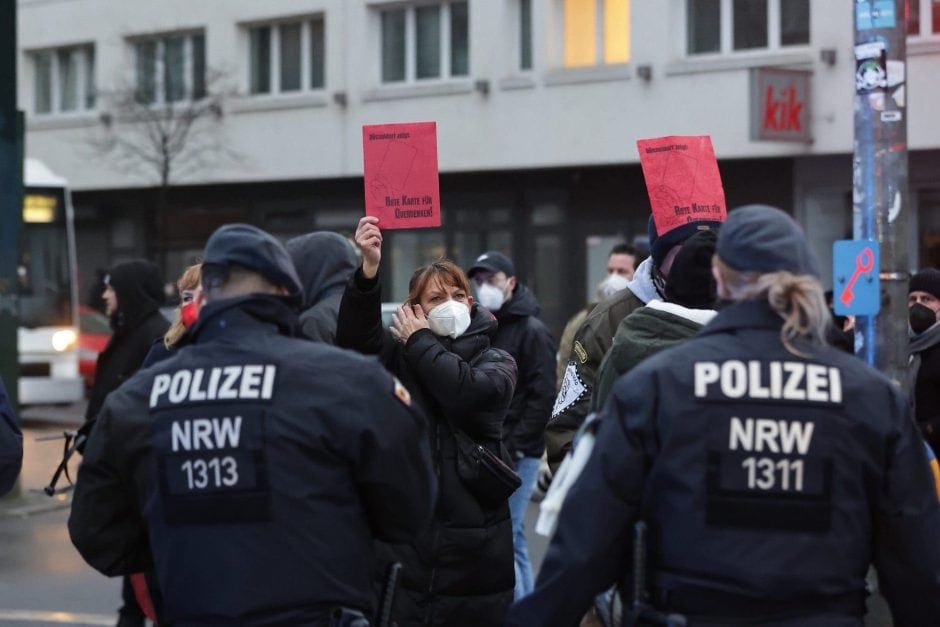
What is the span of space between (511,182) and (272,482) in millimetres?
22818

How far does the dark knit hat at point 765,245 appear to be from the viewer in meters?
3.73

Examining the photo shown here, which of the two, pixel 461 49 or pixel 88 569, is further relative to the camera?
pixel 461 49

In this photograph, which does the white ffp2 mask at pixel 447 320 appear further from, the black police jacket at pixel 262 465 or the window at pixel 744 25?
the window at pixel 744 25

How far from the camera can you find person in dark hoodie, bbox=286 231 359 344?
5.58 m

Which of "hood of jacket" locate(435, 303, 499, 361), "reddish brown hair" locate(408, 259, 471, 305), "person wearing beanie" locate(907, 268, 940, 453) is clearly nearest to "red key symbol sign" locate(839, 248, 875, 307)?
"person wearing beanie" locate(907, 268, 940, 453)

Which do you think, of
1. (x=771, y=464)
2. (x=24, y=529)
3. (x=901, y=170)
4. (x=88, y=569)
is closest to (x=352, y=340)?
(x=771, y=464)

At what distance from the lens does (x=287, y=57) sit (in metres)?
28.4

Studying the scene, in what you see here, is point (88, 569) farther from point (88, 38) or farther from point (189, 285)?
point (88, 38)

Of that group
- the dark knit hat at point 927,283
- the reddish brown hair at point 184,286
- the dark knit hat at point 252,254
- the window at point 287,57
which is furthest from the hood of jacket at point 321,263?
the window at point 287,57

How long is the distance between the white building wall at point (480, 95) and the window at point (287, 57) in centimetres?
25

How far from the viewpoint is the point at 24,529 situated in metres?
12.4

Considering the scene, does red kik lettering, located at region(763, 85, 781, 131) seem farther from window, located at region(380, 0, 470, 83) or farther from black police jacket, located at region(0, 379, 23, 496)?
black police jacket, located at region(0, 379, 23, 496)

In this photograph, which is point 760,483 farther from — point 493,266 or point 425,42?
point 425,42

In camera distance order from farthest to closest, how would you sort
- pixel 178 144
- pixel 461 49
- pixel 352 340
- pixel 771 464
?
pixel 178 144 → pixel 461 49 → pixel 352 340 → pixel 771 464
